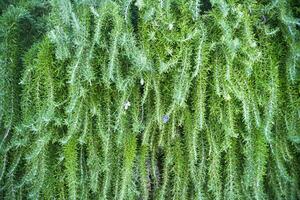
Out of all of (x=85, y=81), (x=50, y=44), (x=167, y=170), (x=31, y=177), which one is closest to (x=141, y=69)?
(x=85, y=81)

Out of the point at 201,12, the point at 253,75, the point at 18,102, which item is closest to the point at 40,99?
the point at 18,102

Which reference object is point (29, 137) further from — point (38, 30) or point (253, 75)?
point (253, 75)

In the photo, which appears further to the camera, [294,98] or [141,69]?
[294,98]

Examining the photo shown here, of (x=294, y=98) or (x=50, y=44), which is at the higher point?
(x=50, y=44)

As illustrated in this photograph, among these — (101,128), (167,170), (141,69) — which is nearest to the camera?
(141,69)

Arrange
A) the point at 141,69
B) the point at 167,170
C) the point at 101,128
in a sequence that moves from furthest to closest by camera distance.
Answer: the point at 167,170 < the point at 101,128 < the point at 141,69

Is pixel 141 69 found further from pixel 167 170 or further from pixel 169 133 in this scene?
pixel 167 170

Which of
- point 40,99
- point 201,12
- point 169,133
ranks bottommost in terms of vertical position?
point 169,133
